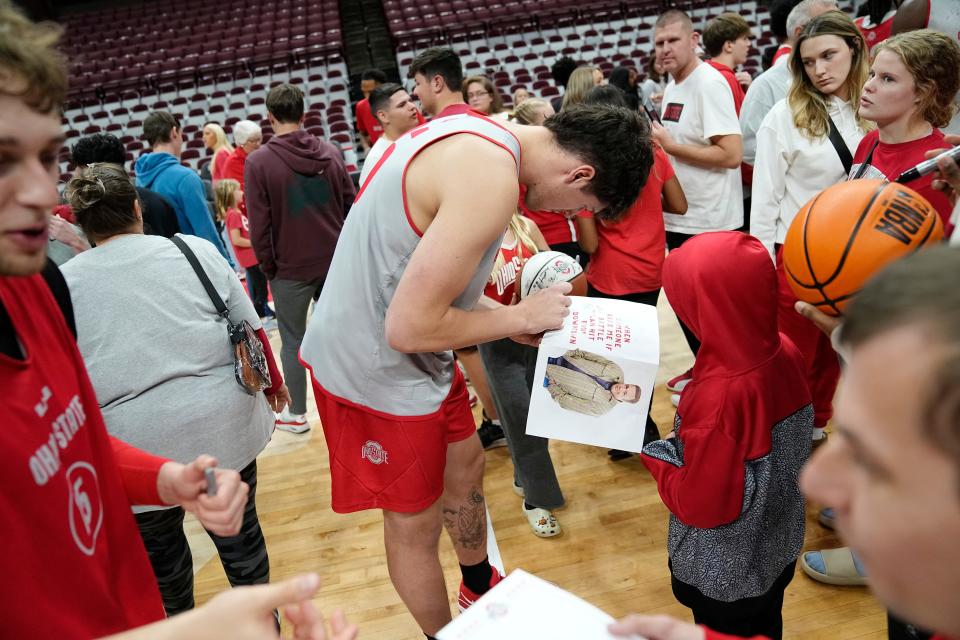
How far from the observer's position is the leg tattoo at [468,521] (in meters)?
2.11

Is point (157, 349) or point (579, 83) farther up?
point (579, 83)

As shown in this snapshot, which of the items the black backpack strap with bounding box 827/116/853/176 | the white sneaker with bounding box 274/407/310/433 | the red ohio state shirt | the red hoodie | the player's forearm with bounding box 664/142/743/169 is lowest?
the white sneaker with bounding box 274/407/310/433

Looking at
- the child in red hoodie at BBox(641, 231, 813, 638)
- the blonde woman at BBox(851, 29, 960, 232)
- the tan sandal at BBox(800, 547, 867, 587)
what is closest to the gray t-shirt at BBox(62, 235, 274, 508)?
the child in red hoodie at BBox(641, 231, 813, 638)

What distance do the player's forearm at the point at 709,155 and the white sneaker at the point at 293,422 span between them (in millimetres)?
2516

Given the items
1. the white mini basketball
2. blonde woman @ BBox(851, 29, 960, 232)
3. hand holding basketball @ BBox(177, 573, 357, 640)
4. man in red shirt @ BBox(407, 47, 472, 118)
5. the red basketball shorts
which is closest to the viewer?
hand holding basketball @ BBox(177, 573, 357, 640)

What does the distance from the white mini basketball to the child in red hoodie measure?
56cm

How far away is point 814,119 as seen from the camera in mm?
2594

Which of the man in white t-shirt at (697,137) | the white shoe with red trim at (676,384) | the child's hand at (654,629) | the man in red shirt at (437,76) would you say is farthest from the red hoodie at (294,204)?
the child's hand at (654,629)

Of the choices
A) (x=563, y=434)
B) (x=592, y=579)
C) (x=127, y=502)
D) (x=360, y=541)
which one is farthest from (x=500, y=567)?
(x=127, y=502)

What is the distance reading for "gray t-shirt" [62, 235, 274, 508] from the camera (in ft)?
5.91

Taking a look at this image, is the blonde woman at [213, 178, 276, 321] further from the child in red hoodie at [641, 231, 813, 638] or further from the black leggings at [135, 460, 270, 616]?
the child in red hoodie at [641, 231, 813, 638]

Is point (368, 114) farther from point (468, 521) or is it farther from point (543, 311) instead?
point (543, 311)

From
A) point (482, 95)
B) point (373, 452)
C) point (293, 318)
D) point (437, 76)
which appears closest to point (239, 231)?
point (293, 318)

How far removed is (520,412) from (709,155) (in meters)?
1.57
